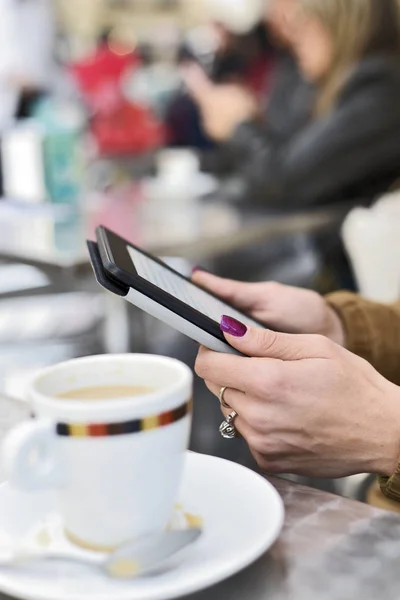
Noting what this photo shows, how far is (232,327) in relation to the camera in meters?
0.53

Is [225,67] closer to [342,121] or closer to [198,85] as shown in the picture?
[198,85]

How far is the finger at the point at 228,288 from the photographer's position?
2.64ft

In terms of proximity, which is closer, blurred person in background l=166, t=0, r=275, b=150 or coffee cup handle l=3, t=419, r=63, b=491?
coffee cup handle l=3, t=419, r=63, b=491

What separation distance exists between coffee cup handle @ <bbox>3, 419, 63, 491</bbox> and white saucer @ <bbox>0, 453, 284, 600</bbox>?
34 mm

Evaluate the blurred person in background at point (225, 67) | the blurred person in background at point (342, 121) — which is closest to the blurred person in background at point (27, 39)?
the blurred person in background at point (225, 67)

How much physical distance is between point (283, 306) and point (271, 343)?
0.28 m

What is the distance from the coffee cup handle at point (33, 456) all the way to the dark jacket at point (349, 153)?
1.33m

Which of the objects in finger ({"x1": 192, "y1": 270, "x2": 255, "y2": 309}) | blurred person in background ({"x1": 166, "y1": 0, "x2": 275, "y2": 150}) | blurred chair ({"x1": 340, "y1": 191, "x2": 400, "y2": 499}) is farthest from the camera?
blurred person in background ({"x1": 166, "y1": 0, "x2": 275, "y2": 150})

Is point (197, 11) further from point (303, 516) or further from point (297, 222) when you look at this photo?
point (303, 516)

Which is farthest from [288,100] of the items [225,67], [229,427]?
[229,427]

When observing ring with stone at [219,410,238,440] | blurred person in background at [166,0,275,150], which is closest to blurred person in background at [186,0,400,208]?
blurred person in background at [166,0,275,150]

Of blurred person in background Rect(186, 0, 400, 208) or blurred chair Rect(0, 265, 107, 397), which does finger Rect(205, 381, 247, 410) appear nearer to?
blurred chair Rect(0, 265, 107, 397)

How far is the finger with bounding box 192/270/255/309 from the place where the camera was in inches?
31.7

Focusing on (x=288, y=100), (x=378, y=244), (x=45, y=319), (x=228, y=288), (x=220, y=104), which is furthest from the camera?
(x=288, y=100)
